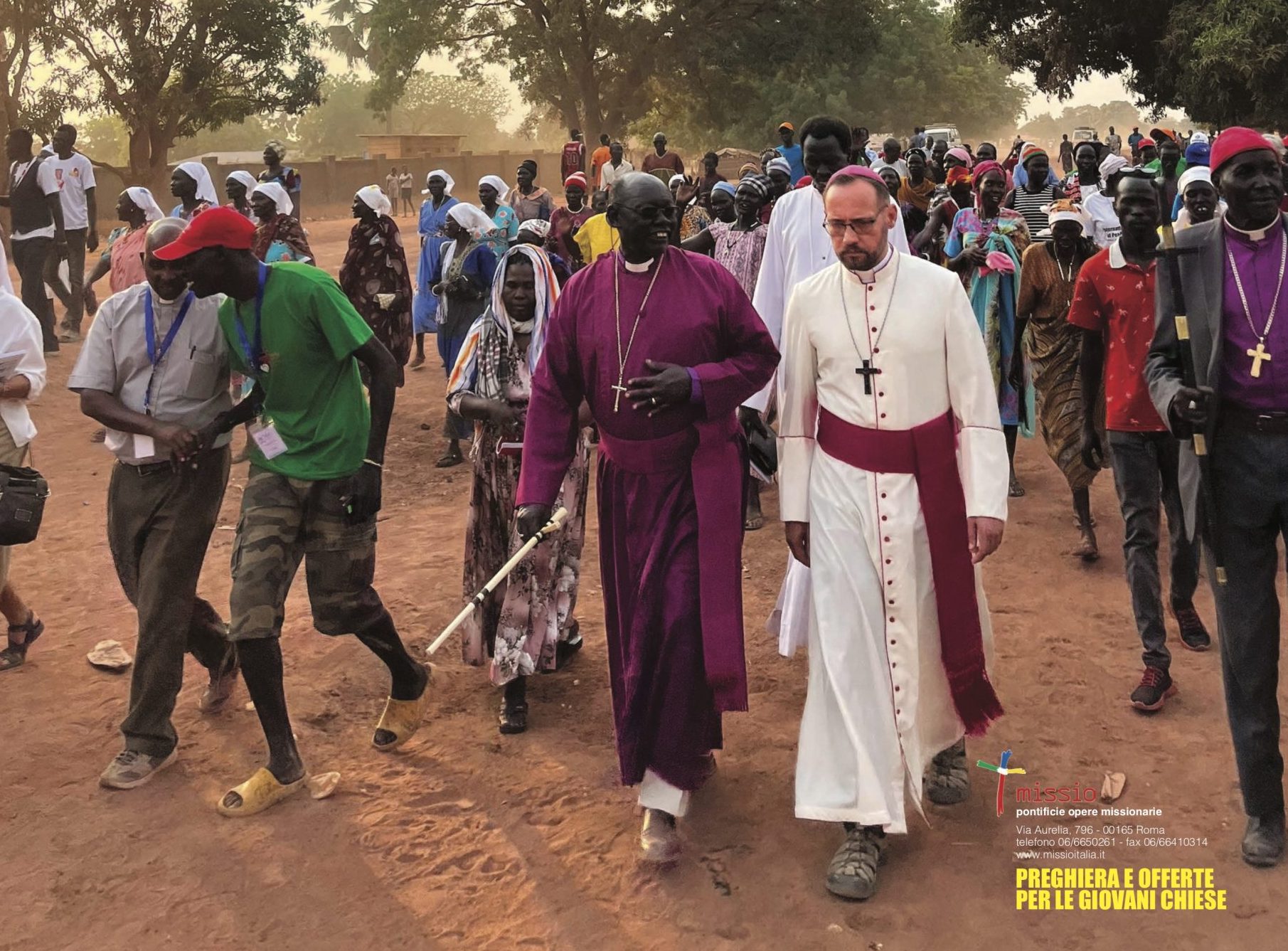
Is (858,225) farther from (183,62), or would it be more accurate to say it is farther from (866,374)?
(183,62)

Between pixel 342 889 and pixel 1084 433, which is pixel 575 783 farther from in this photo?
pixel 1084 433

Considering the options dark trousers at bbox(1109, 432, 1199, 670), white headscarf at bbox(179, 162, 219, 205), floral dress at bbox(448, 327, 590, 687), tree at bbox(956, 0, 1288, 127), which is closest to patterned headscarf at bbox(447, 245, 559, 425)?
floral dress at bbox(448, 327, 590, 687)

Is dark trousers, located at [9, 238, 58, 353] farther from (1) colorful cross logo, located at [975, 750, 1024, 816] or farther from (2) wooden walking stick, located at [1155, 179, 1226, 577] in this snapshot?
(2) wooden walking stick, located at [1155, 179, 1226, 577]

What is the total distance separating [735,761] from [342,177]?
38.3m

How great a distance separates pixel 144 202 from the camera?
849 centimetres

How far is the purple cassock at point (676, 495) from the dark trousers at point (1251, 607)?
1.44 m

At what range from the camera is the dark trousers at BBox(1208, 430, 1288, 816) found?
375 cm

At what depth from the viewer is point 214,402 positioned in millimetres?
4617

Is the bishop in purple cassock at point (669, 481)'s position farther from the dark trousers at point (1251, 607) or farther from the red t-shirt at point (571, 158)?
the red t-shirt at point (571, 158)

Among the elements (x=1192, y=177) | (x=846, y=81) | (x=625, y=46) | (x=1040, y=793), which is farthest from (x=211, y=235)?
(x=846, y=81)

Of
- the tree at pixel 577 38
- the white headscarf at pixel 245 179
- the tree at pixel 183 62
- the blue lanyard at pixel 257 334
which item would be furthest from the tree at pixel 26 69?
the blue lanyard at pixel 257 334

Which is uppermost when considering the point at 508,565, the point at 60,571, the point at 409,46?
the point at 409,46

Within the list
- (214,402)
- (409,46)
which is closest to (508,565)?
(214,402)

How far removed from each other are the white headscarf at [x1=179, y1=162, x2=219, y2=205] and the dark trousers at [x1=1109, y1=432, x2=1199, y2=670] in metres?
5.79
